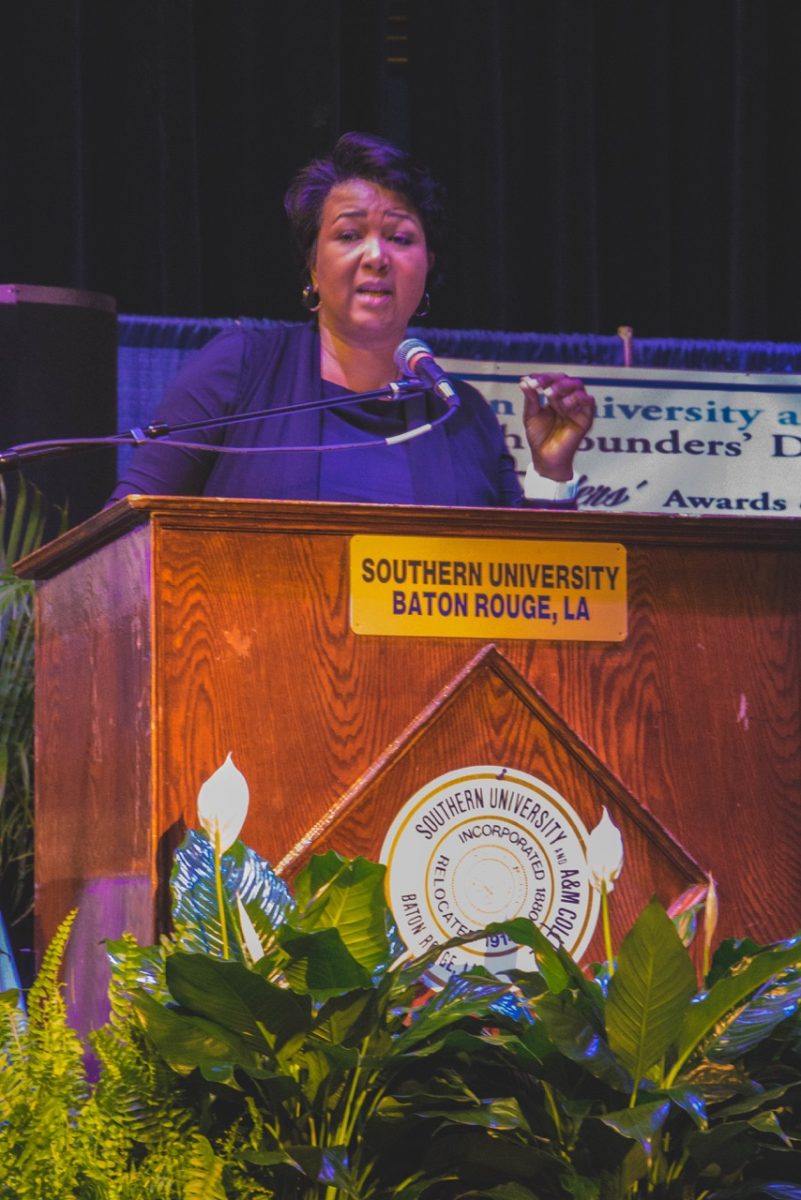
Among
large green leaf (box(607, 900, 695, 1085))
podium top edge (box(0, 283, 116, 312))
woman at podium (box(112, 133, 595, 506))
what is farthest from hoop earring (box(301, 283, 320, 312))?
large green leaf (box(607, 900, 695, 1085))

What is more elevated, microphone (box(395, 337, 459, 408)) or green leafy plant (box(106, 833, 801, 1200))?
microphone (box(395, 337, 459, 408))

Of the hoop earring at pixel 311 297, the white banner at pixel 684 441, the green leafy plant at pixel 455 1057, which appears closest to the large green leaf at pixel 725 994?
the green leafy plant at pixel 455 1057

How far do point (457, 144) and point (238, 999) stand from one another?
118 inches

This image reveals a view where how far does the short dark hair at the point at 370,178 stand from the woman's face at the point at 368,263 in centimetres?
1

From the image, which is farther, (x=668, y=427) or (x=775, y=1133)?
(x=668, y=427)

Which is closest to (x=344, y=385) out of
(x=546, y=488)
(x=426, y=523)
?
(x=546, y=488)

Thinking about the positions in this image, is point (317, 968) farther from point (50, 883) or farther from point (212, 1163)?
point (50, 883)

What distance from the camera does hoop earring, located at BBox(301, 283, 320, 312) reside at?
9.09 ft

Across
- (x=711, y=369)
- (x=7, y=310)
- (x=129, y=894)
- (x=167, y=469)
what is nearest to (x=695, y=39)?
(x=711, y=369)

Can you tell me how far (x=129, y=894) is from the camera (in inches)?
67.4

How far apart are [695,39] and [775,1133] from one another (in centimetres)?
335

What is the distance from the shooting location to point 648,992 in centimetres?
144

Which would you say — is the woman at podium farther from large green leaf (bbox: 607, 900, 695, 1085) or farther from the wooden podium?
large green leaf (bbox: 607, 900, 695, 1085)

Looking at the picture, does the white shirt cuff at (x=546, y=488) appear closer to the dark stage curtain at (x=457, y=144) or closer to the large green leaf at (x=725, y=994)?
the large green leaf at (x=725, y=994)
